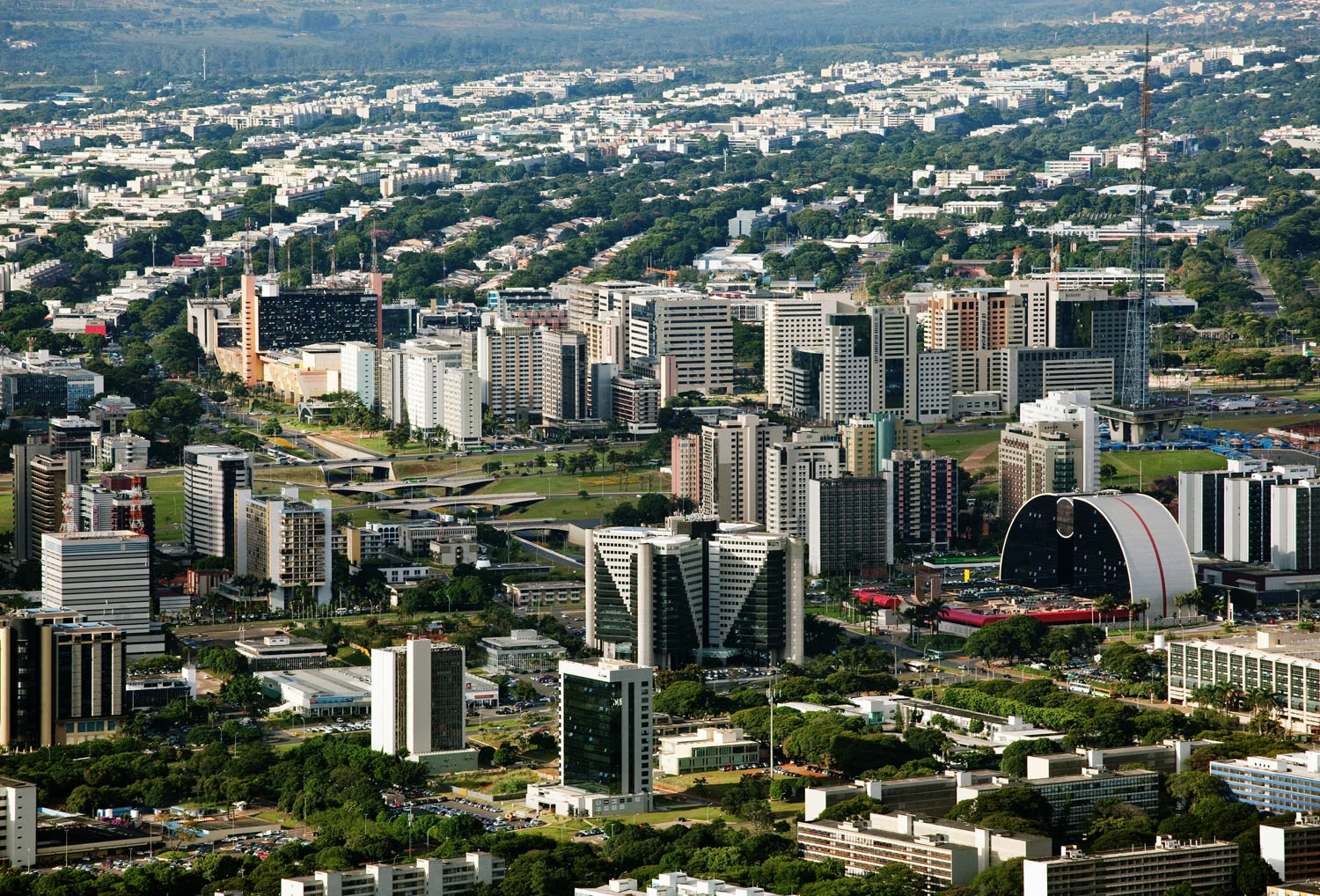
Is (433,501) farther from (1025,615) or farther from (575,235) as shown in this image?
(575,235)

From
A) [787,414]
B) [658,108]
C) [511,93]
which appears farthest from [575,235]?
[511,93]

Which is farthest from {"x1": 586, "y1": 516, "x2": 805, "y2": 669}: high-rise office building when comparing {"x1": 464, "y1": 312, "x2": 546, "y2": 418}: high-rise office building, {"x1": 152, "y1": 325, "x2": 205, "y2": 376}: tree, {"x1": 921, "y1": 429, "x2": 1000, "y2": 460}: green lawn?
{"x1": 152, "y1": 325, "x2": 205, "y2": 376}: tree

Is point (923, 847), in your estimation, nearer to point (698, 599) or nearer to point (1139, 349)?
point (698, 599)

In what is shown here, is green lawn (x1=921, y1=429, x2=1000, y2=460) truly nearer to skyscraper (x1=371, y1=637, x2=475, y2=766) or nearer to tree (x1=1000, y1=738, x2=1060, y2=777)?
tree (x1=1000, y1=738, x2=1060, y2=777)

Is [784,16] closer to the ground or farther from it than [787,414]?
farther from it

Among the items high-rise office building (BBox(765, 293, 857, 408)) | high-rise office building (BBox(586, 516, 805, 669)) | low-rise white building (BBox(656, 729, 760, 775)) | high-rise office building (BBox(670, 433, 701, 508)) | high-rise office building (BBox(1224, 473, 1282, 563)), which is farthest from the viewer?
high-rise office building (BBox(765, 293, 857, 408))
